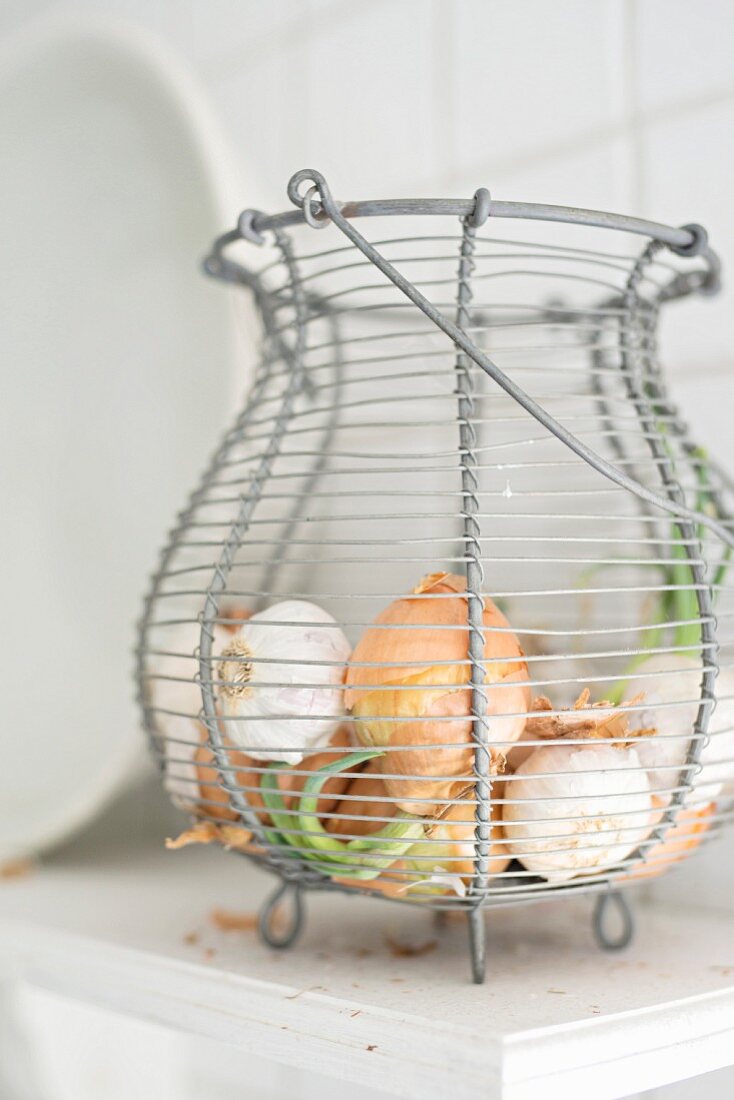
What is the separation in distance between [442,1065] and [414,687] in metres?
0.13

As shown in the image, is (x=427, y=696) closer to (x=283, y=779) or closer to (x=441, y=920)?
(x=283, y=779)

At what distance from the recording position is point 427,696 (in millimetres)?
399

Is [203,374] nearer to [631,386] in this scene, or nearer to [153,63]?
[153,63]

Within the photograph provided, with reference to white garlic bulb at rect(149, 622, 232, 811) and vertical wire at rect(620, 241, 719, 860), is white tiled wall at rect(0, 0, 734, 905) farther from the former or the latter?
white garlic bulb at rect(149, 622, 232, 811)

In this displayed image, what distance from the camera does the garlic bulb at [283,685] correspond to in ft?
1.39

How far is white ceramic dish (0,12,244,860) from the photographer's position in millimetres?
750

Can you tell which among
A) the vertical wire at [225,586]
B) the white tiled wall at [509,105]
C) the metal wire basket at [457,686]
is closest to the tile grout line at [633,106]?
the white tiled wall at [509,105]

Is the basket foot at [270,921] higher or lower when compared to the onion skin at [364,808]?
lower

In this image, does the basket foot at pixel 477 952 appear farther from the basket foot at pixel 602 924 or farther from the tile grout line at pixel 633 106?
the tile grout line at pixel 633 106

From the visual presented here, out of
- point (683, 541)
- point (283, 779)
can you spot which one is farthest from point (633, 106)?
point (283, 779)

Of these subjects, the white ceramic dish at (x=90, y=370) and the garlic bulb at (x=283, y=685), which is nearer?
the garlic bulb at (x=283, y=685)

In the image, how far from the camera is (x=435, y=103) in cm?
80

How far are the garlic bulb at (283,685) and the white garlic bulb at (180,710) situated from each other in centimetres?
6

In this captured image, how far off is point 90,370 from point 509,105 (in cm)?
37
